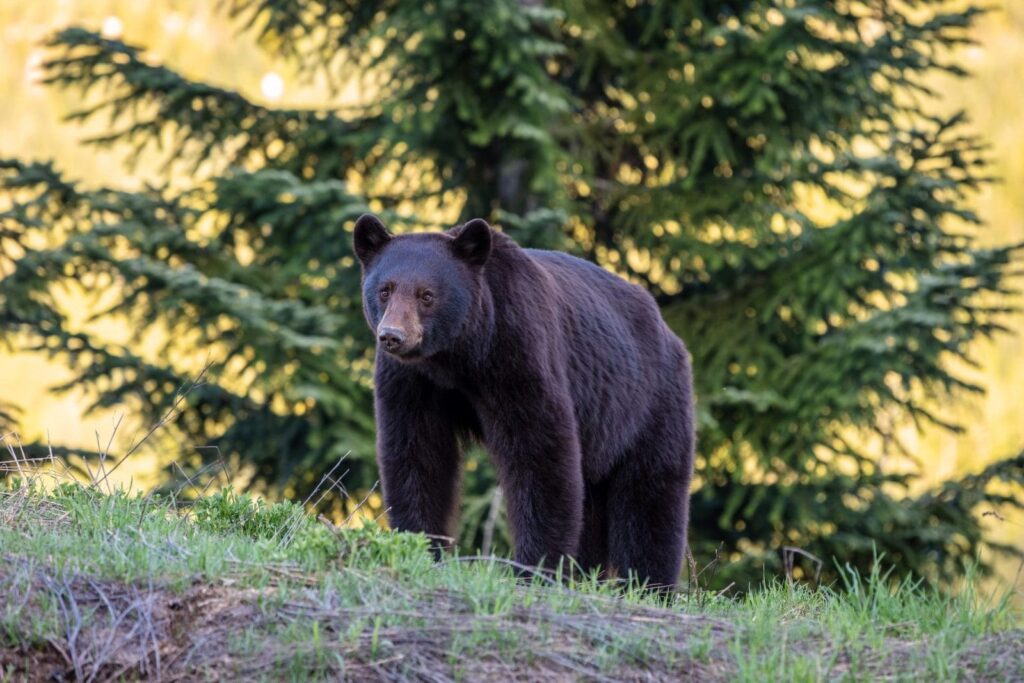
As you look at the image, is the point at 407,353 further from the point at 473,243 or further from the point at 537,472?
the point at 537,472

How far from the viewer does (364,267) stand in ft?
19.6

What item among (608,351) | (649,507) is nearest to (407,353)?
(608,351)

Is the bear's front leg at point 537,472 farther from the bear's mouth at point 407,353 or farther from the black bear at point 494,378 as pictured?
the bear's mouth at point 407,353

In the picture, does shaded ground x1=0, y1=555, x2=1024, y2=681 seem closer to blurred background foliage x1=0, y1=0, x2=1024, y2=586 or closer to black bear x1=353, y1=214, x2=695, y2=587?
black bear x1=353, y1=214, x2=695, y2=587

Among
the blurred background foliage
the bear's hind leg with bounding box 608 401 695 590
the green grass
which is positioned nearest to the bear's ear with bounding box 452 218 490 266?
the bear's hind leg with bounding box 608 401 695 590

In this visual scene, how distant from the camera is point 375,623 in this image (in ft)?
12.8

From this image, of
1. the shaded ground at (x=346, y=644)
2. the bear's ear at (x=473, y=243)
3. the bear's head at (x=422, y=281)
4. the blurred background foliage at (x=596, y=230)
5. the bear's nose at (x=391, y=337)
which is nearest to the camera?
the shaded ground at (x=346, y=644)

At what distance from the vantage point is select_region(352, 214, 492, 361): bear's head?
5.54 metres

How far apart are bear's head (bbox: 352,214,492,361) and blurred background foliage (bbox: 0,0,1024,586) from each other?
4375 millimetres

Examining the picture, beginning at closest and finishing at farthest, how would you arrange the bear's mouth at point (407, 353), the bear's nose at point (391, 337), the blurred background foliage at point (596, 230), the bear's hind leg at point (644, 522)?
the bear's nose at point (391, 337) < the bear's mouth at point (407, 353) < the bear's hind leg at point (644, 522) < the blurred background foliage at point (596, 230)

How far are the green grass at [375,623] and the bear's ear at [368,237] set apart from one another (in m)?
1.60

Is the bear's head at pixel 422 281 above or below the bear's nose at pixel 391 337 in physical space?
above

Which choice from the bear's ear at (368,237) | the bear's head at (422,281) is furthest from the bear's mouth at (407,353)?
the bear's ear at (368,237)

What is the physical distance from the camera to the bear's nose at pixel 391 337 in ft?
17.4
